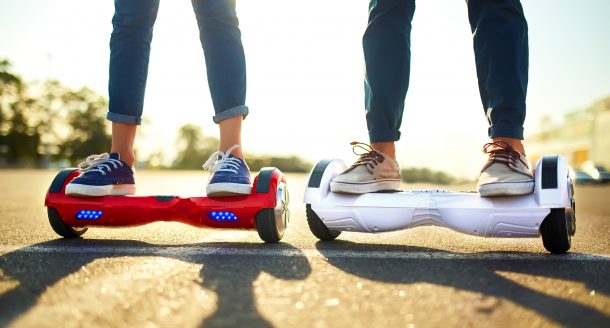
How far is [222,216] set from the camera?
2.30 meters

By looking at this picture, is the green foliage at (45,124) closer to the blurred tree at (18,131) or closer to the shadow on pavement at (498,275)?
the blurred tree at (18,131)

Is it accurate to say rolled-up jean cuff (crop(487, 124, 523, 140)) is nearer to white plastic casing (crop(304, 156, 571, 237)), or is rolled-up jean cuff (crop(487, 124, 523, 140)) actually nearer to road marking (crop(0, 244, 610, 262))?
white plastic casing (crop(304, 156, 571, 237))

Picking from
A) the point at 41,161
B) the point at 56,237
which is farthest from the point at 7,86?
the point at 56,237

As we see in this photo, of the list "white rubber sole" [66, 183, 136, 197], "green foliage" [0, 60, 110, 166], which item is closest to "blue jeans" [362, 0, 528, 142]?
"white rubber sole" [66, 183, 136, 197]

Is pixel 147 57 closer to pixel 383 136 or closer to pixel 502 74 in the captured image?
pixel 383 136

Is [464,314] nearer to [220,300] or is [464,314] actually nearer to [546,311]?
[546,311]

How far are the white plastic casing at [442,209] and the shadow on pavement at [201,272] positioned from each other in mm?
241

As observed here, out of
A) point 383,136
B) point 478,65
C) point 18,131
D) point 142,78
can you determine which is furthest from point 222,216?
point 18,131

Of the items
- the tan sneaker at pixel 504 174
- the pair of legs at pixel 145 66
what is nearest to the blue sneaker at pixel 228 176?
the pair of legs at pixel 145 66

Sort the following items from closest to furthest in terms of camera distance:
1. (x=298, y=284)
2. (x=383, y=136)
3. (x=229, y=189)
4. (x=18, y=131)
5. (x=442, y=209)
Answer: (x=298, y=284)
(x=442, y=209)
(x=229, y=189)
(x=383, y=136)
(x=18, y=131)

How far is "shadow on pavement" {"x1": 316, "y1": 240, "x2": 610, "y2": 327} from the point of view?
1.22 m

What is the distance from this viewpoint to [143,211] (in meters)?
2.39

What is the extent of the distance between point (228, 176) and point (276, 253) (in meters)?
0.44

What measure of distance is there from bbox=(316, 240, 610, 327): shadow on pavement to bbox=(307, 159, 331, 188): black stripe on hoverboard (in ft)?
1.17
